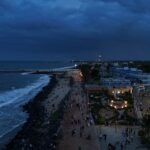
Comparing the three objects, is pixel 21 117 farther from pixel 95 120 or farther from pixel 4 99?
pixel 4 99

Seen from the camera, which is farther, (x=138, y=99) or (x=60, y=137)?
(x=138, y=99)

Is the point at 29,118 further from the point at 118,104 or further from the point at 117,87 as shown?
the point at 117,87

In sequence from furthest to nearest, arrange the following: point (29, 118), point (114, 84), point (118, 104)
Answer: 1. point (114, 84)
2. point (118, 104)
3. point (29, 118)

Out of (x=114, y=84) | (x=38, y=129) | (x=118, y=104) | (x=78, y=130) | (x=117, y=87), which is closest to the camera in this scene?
(x=78, y=130)

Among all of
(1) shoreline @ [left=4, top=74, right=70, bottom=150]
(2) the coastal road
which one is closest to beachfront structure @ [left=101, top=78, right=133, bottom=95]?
(1) shoreline @ [left=4, top=74, right=70, bottom=150]

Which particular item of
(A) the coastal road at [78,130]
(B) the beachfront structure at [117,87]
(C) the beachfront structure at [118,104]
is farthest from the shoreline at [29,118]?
(B) the beachfront structure at [117,87]

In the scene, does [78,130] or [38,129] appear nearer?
[78,130]

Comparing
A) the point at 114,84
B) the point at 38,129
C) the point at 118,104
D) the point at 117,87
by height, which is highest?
the point at 114,84

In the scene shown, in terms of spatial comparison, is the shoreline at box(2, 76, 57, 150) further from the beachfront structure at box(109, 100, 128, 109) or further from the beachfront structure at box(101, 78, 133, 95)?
the beachfront structure at box(101, 78, 133, 95)

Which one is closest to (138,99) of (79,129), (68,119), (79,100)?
(79,100)

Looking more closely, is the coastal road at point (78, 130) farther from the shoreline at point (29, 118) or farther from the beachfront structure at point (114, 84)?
the beachfront structure at point (114, 84)

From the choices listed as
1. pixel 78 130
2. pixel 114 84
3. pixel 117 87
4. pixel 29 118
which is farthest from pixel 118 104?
pixel 114 84
